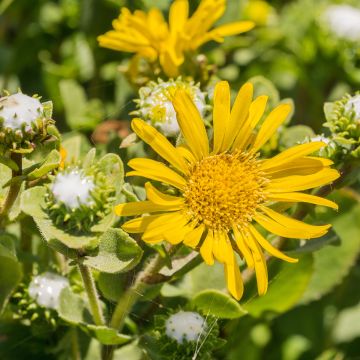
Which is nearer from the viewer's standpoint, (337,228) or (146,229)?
(146,229)

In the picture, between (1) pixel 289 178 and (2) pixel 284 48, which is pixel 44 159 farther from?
(2) pixel 284 48

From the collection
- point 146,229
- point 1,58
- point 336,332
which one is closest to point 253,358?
point 336,332

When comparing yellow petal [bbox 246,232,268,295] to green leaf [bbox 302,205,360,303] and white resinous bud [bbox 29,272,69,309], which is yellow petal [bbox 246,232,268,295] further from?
green leaf [bbox 302,205,360,303]

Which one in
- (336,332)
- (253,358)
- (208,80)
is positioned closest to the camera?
(208,80)

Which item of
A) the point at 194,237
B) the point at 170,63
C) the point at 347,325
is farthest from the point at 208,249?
the point at 347,325

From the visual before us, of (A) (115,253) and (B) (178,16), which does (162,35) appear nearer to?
(B) (178,16)

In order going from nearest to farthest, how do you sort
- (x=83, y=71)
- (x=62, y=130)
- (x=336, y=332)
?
(x=336, y=332) → (x=62, y=130) → (x=83, y=71)

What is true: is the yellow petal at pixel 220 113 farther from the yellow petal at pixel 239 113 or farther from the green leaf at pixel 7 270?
the green leaf at pixel 7 270
